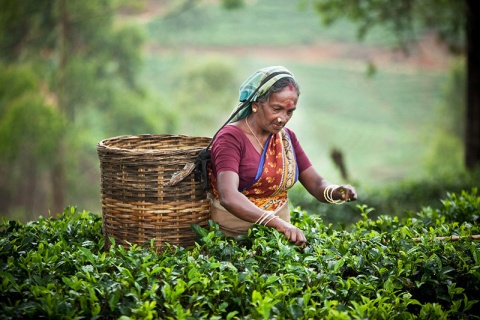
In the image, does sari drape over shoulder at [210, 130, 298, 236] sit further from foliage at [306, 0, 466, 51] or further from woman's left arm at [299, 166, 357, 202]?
foliage at [306, 0, 466, 51]

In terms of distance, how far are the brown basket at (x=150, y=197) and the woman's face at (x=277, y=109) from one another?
0.41m

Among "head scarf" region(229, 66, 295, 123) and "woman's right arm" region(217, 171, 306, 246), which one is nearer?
"woman's right arm" region(217, 171, 306, 246)

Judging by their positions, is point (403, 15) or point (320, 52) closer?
point (403, 15)

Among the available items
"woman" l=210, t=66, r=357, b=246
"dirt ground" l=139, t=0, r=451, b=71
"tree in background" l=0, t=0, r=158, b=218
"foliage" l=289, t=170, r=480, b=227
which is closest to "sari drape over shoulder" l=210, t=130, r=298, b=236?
"woman" l=210, t=66, r=357, b=246

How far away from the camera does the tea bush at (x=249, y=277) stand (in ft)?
8.74

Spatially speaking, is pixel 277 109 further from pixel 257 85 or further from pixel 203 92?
pixel 203 92

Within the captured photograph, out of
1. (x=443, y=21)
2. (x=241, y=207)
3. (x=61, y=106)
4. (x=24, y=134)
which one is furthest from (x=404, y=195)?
(x=61, y=106)

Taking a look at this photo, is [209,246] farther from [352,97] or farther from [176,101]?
[352,97]

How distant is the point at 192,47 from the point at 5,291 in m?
25.9

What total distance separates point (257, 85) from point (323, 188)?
75cm

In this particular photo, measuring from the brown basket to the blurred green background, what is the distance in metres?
4.00

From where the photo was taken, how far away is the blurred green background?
14742mm

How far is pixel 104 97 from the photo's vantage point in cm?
1778

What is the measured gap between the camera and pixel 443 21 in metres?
10.7
